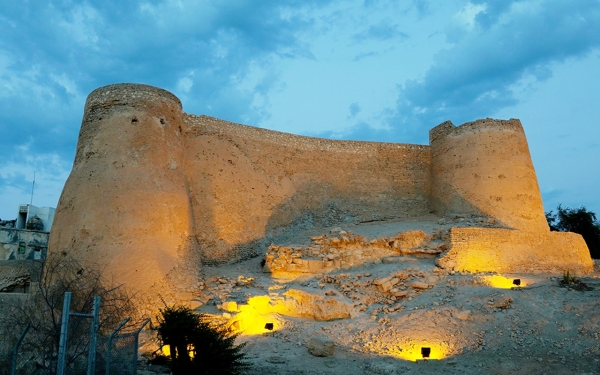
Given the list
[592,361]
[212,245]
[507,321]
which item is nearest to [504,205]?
[507,321]

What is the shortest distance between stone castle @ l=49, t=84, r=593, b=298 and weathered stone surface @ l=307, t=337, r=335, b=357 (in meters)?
4.39

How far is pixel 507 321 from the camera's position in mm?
11648

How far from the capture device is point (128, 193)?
13.6m

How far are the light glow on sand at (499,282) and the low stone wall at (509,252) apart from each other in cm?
125

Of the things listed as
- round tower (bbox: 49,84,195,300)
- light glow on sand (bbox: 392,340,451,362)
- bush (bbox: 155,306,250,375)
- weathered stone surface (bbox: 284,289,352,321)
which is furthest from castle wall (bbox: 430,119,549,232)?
bush (bbox: 155,306,250,375)

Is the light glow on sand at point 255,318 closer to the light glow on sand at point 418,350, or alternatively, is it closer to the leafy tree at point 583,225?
the light glow on sand at point 418,350

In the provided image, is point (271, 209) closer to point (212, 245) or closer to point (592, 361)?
point (212, 245)

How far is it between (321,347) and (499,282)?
6.22 metres

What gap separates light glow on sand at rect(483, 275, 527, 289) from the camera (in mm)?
13953

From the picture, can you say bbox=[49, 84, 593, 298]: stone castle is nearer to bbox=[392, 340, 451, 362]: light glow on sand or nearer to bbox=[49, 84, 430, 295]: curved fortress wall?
bbox=[49, 84, 430, 295]: curved fortress wall

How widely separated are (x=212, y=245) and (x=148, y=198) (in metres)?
3.19

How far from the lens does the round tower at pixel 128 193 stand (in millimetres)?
12891

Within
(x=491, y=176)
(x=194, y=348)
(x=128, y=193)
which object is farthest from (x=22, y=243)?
(x=491, y=176)

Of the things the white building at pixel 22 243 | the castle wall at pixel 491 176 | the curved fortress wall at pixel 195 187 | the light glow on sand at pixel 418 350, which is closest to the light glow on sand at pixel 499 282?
the light glow on sand at pixel 418 350
